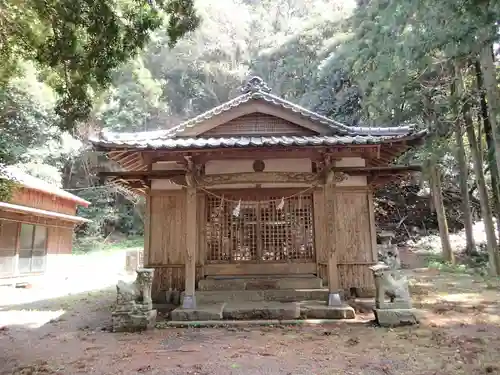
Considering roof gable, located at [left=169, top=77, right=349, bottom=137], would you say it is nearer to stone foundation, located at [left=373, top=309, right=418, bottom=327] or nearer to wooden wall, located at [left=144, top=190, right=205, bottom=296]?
wooden wall, located at [left=144, top=190, right=205, bottom=296]

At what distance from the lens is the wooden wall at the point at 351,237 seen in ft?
30.3

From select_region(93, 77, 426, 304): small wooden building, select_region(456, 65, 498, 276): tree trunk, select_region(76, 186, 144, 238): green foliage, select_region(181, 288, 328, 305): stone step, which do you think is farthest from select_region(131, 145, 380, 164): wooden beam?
select_region(76, 186, 144, 238): green foliage

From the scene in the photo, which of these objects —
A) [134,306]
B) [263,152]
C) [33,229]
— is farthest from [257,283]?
[33,229]

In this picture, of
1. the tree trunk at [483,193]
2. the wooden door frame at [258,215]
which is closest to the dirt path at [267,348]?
the wooden door frame at [258,215]

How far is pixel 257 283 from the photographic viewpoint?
8922mm

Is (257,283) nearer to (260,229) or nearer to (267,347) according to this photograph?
(260,229)

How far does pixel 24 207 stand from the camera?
50.0 ft

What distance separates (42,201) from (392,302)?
52.4 feet

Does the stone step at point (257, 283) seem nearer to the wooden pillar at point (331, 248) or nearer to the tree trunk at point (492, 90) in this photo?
the wooden pillar at point (331, 248)

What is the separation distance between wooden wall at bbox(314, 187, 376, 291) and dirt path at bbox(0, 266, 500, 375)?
149 cm

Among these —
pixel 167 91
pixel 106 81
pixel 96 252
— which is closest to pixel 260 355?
pixel 106 81

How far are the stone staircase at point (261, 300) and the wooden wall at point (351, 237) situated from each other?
755 millimetres

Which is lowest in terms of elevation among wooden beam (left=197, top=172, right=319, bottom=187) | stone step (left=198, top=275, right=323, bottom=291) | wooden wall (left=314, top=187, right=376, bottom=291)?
stone step (left=198, top=275, right=323, bottom=291)

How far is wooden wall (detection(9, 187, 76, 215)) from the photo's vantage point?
15.6 meters
